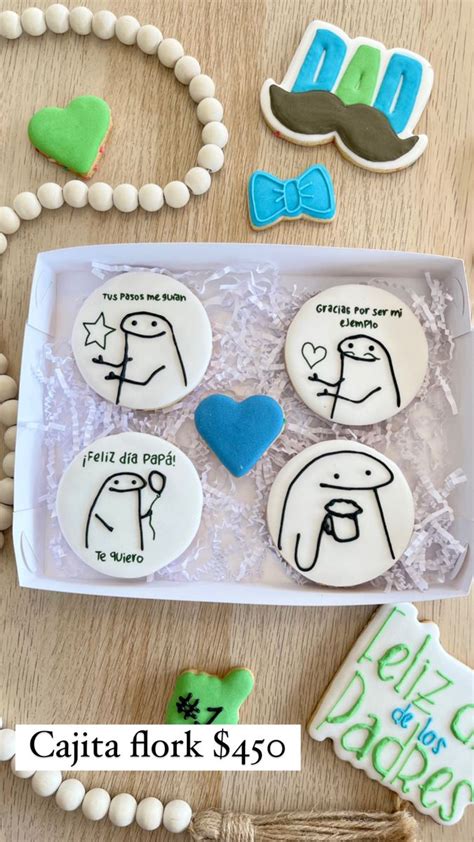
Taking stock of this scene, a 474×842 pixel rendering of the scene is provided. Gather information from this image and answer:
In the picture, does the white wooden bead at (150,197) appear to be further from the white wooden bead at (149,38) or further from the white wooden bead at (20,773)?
the white wooden bead at (20,773)

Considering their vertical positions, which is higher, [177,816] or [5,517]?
[5,517]

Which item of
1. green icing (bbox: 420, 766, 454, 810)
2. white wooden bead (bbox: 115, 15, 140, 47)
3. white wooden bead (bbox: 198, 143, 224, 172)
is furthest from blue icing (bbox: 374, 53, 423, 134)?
green icing (bbox: 420, 766, 454, 810)

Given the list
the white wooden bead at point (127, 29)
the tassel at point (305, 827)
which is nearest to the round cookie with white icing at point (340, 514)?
the tassel at point (305, 827)

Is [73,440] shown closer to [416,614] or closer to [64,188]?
[64,188]

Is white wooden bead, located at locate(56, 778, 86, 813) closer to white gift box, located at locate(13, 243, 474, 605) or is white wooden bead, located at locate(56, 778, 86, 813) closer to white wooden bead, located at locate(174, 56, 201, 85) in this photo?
white gift box, located at locate(13, 243, 474, 605)

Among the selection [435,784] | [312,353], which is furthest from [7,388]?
[435,784]

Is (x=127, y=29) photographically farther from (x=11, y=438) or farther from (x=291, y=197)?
(x=11, y=438)

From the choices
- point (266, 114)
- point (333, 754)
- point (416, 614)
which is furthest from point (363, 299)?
point (333, 754)
